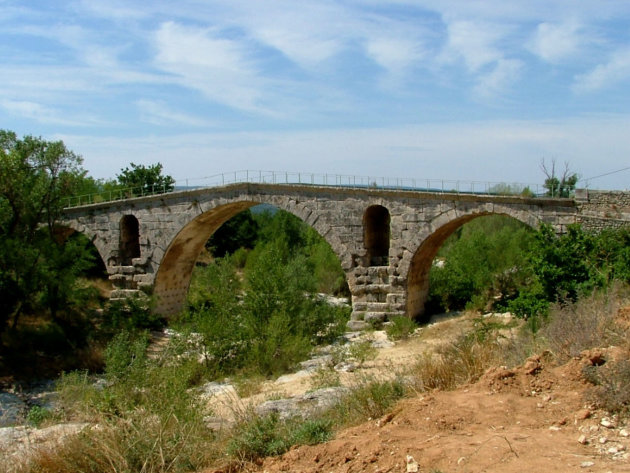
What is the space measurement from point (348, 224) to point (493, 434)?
15.3 metres

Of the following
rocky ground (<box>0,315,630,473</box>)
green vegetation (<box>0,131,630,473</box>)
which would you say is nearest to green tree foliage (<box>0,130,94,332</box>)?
green vegetation (<box>0,131,630,473</box>)

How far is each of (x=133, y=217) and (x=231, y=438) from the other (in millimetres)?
20248

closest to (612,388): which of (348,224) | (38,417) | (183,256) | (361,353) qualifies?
(38,417)

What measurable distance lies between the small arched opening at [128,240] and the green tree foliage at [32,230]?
4.19 metres

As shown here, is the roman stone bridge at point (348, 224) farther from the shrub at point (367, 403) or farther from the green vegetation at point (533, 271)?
the shrub at point (367, 403)

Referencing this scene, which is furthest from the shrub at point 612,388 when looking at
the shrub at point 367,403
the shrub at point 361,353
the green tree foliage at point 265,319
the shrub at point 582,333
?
the green tree foliage at point 265,319

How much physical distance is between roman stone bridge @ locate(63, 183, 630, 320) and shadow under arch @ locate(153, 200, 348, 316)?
55mm

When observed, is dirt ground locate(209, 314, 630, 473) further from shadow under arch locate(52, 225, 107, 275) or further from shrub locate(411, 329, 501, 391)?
shadow under arch locate(52, 225, 107, 275)

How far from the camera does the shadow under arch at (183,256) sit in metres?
23.6

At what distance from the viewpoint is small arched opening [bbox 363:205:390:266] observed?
20.2 meters

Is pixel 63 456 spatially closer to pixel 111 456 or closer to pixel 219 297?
pixel 111 456

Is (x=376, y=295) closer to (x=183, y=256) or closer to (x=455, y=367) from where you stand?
(x=183, y=256)

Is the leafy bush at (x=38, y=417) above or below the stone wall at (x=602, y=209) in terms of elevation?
below

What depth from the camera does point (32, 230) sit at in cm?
1998
